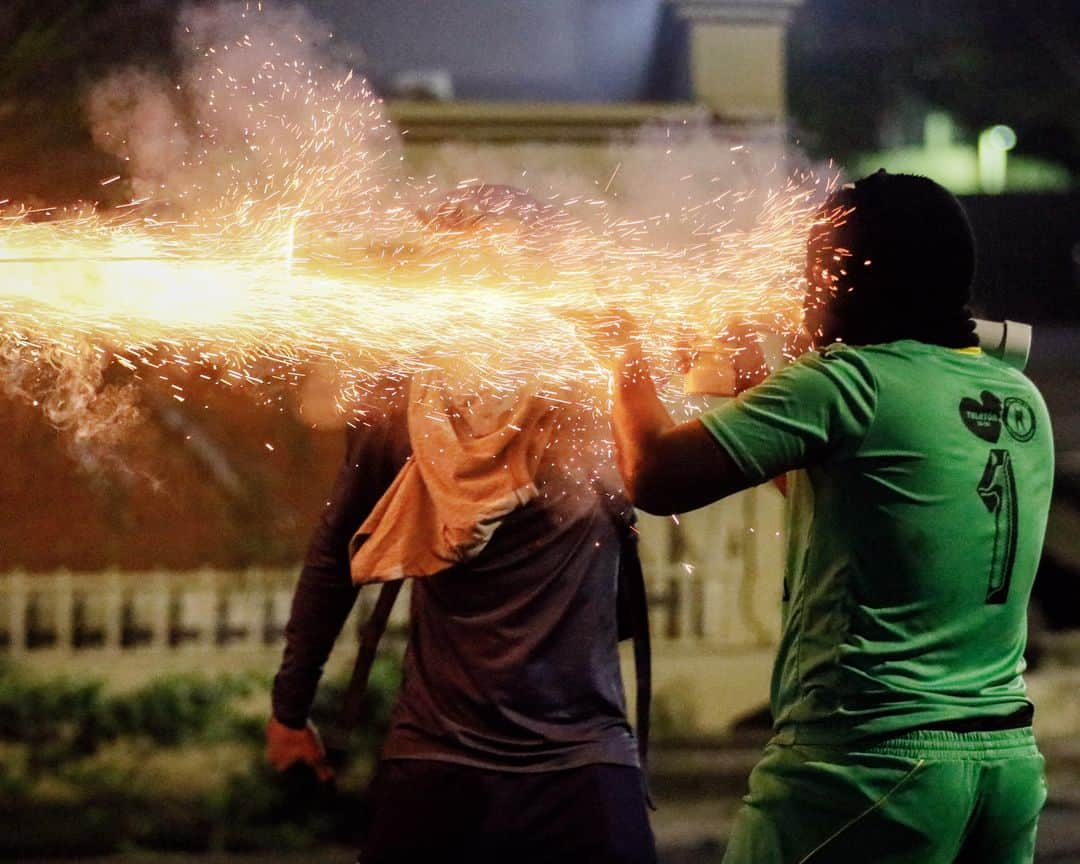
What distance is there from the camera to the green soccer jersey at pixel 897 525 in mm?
2270

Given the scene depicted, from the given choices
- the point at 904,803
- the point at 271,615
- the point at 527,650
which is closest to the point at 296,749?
the point at 527,650

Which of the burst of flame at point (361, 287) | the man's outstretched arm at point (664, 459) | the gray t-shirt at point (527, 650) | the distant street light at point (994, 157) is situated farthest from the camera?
the distant street light at point (994, 157)

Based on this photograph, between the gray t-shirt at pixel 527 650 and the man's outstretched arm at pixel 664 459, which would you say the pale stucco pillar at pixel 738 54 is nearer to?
the gray t-shirt at pixel 527 650

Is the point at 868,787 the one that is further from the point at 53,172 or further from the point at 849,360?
the point at 53,172

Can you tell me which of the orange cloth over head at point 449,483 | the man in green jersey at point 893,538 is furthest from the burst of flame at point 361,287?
the man in green jersey at point 893,538

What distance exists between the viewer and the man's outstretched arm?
2252mm

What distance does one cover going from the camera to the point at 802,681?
239 centimetres

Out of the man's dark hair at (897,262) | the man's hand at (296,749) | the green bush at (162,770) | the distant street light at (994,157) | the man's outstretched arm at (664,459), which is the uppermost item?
the man's dark hair at (897,262)

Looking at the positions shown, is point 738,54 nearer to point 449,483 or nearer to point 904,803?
point 449,483

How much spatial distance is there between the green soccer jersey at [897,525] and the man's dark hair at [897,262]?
0.22 ft

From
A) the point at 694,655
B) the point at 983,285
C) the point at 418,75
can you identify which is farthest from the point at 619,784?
the point at 983,285

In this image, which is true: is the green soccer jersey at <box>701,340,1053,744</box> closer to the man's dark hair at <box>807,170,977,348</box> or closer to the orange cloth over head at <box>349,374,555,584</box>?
the man's dark hair at <box>807,170,977,348</box>

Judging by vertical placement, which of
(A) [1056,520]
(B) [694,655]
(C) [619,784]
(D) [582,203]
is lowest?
(A) [1056,520]

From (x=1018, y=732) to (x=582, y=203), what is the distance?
9.13 ft
